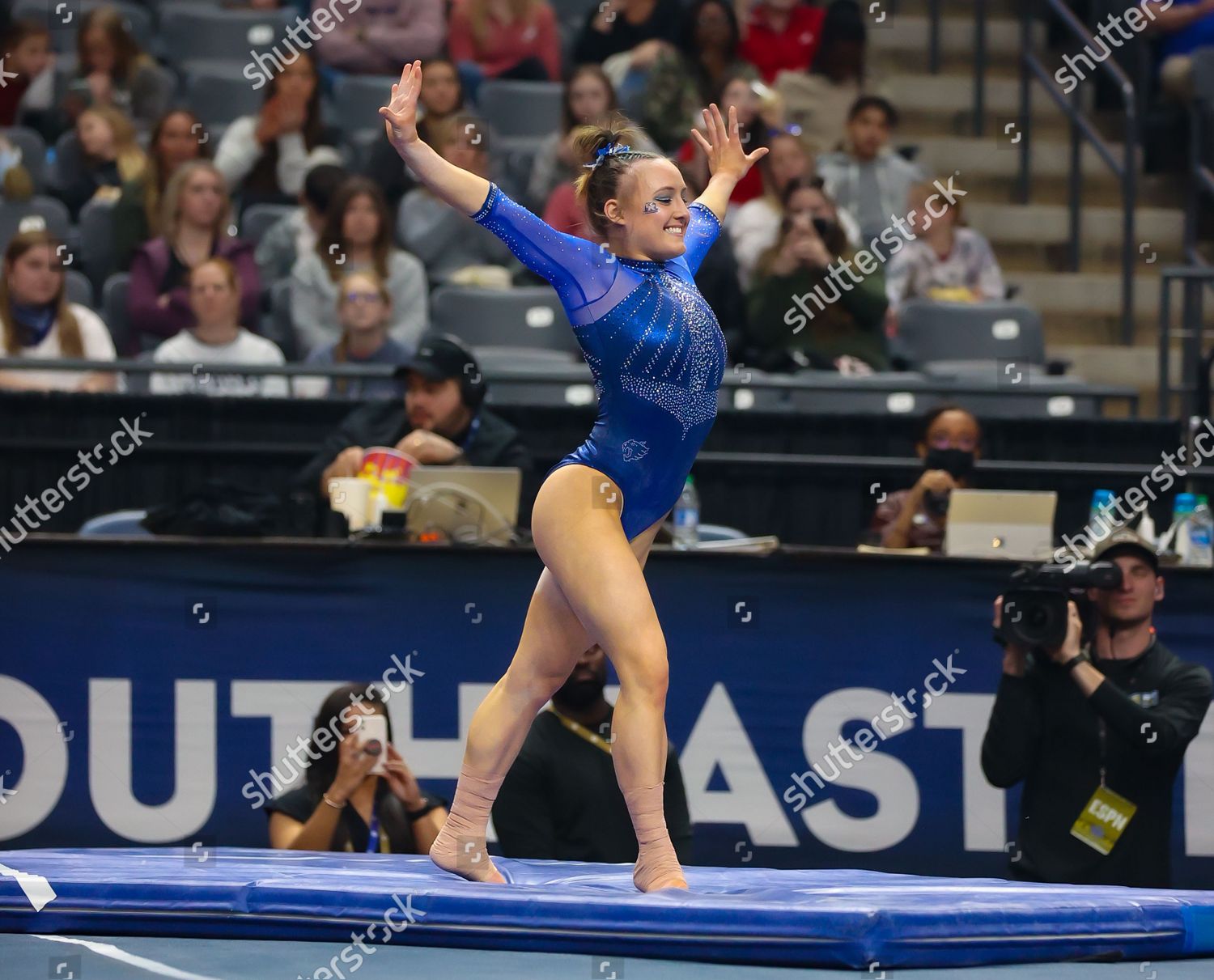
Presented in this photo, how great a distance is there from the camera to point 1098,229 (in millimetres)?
10312

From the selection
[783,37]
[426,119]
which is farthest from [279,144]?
[783,37]

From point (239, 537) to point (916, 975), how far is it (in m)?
3.33

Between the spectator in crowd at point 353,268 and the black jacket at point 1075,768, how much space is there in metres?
3.61

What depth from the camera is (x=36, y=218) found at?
866 cm

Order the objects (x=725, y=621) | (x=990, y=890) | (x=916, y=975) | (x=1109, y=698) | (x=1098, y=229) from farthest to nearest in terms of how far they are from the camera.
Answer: (x=1098, y=229) → (x=725, y=621) → (x=1109, y=698) → (x=990, y=890) → (x=916, y=975)

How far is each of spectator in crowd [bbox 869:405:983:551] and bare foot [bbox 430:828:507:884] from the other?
2.83 metres

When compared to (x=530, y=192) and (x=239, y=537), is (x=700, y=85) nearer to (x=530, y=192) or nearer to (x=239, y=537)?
(x=530, y=192)

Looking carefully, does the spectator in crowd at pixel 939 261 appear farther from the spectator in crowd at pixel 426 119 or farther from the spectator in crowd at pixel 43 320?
the spectator in crowd at pixel 43 320

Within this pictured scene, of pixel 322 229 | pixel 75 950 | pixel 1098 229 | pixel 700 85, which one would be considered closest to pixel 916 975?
pixel 75 950

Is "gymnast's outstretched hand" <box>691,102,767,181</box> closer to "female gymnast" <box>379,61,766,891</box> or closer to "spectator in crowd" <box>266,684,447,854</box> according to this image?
"female gymnast" <box>379,61,766,891</box>

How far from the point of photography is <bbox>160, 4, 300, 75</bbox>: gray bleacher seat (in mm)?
9898

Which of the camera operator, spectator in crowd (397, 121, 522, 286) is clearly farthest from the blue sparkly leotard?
spectator in crowd (397, 121, 522, 286)

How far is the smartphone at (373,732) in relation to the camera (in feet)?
17.0

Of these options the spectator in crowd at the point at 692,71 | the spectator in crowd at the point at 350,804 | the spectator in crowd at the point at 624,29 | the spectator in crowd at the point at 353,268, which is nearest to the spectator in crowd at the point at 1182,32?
the spectator in crowd at the point at 692,71
